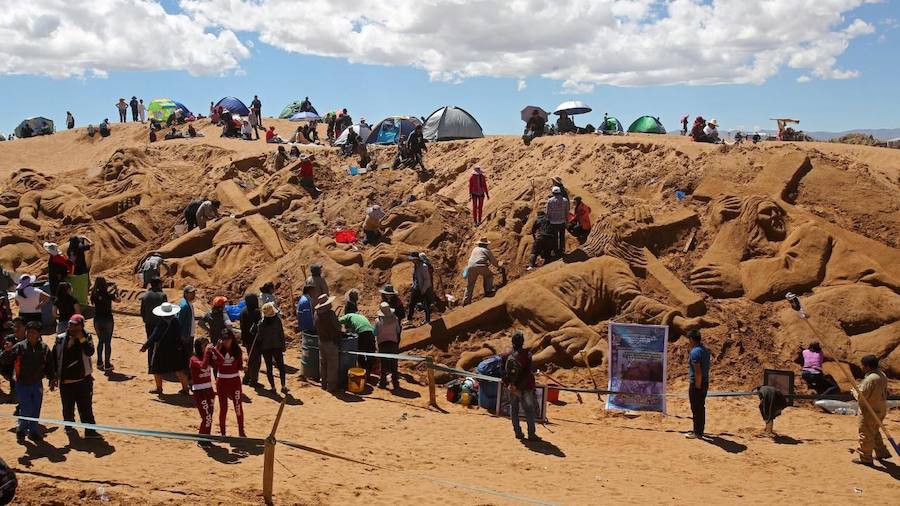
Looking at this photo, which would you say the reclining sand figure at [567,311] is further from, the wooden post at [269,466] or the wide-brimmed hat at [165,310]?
the wooden post at [269,466]

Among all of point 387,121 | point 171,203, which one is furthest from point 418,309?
point 387,121

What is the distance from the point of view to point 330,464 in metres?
9.32

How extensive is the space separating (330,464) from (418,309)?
7087mm

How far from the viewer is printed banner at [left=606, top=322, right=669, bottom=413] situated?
39.3 ft

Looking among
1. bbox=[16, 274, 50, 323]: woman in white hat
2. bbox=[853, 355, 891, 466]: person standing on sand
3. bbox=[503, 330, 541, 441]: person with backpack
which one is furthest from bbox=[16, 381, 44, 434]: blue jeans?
bbox=[853, 355, 891, 466]: person standing on sand

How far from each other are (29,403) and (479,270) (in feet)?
26.6

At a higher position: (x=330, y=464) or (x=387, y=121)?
(x=387, y=121)

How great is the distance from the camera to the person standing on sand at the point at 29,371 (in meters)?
8.74

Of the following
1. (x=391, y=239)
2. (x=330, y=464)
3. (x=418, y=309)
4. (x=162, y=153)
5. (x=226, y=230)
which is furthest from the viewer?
(x=162, y=153)

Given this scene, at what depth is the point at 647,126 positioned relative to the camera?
30.1 metres

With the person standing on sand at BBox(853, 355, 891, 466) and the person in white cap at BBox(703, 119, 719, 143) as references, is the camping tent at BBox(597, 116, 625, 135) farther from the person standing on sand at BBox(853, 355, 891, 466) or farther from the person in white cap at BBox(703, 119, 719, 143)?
the person standing on sand at BBox(853, 355, 891, 466)

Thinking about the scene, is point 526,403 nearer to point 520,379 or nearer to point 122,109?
point 520,379

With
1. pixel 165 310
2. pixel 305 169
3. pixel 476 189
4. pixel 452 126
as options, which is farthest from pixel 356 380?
pixel 452 126

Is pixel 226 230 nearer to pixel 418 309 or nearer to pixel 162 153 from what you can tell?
pixel 418 309
